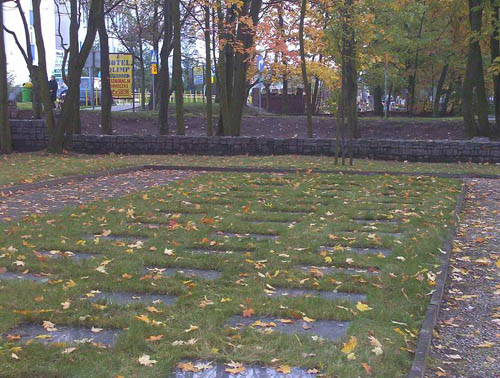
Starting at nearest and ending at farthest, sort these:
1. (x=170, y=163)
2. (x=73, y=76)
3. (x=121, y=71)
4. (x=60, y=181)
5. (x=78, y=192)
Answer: (x=78, y=192)
(x=60, y=181)
(x=170, y=163)
(x=73, y=76)
(x=121, y=71)

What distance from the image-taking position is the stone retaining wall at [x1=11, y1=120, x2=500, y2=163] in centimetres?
1648

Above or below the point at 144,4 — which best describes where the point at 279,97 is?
below

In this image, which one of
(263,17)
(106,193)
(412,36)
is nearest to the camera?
(106,193)

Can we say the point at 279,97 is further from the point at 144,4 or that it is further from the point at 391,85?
the point at 144,4

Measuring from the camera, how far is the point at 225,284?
497 centimetres

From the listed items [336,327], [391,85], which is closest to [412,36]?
[391,85]

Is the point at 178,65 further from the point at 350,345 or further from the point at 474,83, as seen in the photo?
the point at 350,345

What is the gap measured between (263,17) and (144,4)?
10889 mm

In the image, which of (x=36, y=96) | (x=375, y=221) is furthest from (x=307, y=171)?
(x=36, y=96)

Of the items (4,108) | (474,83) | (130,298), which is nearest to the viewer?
(130,298)

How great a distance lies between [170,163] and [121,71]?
14.9 metres

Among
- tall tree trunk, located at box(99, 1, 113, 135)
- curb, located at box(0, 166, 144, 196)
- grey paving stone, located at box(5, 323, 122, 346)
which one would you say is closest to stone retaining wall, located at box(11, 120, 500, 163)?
tall tree trunk, located at box(99, 1, 113, 135)

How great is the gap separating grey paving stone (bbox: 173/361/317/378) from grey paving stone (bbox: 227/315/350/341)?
1.71ft

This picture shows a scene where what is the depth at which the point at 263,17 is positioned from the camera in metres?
26.3
